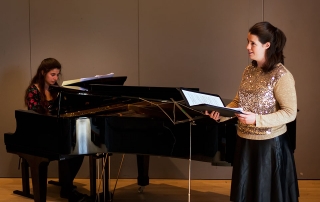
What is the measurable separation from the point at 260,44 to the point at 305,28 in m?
2.29

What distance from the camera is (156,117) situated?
3.07 m

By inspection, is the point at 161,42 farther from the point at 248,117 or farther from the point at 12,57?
the point at 248,117

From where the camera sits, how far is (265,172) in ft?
7.49

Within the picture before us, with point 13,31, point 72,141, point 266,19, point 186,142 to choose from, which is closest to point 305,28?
point 266,19

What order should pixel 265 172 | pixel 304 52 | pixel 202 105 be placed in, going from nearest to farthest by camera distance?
pixel 202 105 < pixel 265 172 < pixel 304 52

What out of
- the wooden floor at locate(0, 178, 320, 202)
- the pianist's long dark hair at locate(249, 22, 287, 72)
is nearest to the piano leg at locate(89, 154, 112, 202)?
the wooden floor at locate(0, 178, 320, 202)

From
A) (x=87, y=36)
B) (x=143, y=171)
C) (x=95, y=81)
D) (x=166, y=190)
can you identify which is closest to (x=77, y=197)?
(x=143, y=171)

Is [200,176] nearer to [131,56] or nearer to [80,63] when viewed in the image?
[131,56]

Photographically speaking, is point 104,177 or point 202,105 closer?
point 202,105

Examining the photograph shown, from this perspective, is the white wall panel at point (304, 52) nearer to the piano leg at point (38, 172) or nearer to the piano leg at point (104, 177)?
the piano leg at point (104, 177)

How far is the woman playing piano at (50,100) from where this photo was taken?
12.1 ft

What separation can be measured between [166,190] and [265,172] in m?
1.92

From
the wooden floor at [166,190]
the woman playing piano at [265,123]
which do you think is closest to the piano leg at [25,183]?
the wooden floor at [166,190]

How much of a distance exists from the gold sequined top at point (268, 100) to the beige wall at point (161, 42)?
6.42 ft
